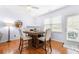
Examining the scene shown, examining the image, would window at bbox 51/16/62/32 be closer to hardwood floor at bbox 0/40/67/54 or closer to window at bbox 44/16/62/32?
window at bbox 44/16/62/32

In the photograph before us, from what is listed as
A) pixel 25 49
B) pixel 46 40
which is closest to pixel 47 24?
pixel 46 40

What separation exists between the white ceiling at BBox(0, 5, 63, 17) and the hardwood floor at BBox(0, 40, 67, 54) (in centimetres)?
63

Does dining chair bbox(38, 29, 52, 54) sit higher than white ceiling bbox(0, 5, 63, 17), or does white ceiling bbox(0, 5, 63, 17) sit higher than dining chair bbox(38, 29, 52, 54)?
white ceiling bbox(0, 5, 63, 17)

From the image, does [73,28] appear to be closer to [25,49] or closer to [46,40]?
[46,40]

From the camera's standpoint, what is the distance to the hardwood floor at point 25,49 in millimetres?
2021

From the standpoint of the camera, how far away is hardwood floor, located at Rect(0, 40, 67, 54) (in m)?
2.02

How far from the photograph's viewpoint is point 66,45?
2.10 metres

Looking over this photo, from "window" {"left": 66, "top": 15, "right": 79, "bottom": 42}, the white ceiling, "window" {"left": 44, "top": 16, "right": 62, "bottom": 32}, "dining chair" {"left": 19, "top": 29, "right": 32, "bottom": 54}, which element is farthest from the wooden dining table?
"window" {"left": 66, "top": 15, "right": 79, "bottom": 42}

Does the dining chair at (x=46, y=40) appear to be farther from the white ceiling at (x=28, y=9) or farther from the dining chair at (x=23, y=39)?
the white ceiling at (x=28, y=9)

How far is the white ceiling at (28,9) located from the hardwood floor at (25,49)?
24.7 inches

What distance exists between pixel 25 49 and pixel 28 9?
0.85 m

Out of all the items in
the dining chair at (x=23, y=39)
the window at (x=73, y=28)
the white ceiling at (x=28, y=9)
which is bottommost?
the dining chair at (x=23, y=39)

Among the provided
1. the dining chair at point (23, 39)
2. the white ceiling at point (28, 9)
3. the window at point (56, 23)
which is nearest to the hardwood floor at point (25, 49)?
the dining chair at point (23, 39)
